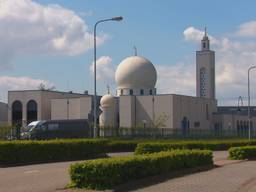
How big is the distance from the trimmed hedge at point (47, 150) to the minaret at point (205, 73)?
75.6m

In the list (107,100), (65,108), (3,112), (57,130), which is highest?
(107,100)

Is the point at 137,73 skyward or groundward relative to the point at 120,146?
skyward

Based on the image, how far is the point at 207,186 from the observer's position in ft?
49.1

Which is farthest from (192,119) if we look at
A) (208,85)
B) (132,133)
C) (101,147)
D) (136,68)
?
(101,147)

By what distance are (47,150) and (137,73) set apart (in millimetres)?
61888

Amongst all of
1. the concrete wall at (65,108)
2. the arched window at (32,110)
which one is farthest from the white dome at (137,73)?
the arched window at (32,110)

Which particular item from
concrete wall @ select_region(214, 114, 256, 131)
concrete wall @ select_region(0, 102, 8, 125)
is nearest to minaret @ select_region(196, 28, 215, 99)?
concrete wall @ select_region(214, 114, 256, 131)

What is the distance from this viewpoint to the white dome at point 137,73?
86.6 meters

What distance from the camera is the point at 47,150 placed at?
25141mm

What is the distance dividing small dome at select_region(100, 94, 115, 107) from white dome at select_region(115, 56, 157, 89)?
13.7ft

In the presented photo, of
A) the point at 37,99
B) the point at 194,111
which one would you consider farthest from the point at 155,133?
the point at 37,99

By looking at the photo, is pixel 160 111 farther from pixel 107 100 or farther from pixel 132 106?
pixel 107 100

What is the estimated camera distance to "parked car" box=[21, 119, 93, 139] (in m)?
46.4

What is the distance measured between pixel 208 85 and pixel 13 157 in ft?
271
